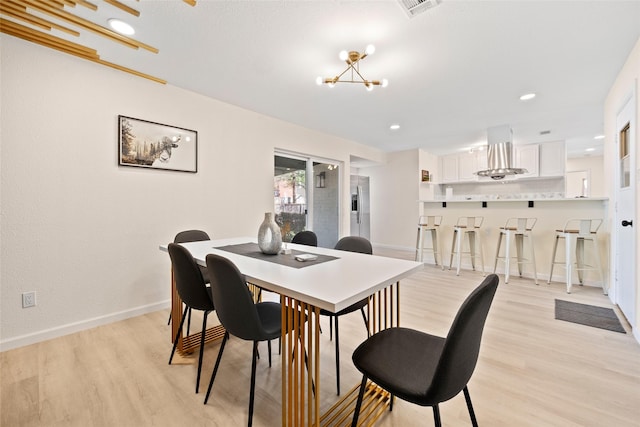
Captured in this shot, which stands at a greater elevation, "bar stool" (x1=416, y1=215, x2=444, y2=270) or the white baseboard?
"bar stool" (x1=416, y1=215, x2=444, y2=270)

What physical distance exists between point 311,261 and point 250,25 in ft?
6.00

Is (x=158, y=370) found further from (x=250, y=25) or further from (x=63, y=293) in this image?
(x=250, y=25)

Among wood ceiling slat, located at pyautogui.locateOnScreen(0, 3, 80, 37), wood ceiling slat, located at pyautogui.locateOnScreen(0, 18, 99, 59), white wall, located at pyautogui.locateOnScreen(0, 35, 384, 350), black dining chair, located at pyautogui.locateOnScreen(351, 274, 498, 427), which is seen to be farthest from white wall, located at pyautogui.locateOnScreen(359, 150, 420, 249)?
wood ceiling slat, located at pyautogui.locateOnScreen(0, 3, 80, 37)

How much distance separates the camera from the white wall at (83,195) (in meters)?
2.13

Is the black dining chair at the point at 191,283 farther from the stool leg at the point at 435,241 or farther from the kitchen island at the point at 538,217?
the kitchen island at the point at 538,217

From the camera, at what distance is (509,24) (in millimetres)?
2002

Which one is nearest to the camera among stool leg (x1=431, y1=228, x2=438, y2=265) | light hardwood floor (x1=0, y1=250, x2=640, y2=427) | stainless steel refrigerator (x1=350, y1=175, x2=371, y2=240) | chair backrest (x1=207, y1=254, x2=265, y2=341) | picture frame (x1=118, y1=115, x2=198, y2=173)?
chair backrest (x1=207, y1=254, x2=265, y2=341)

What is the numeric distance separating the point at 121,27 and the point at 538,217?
546 centimetres

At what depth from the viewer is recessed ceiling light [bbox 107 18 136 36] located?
1962 millimetres

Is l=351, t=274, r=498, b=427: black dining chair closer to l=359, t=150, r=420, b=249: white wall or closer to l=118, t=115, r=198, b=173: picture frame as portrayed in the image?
l=118, t=115, r=198, b=173: picture frame

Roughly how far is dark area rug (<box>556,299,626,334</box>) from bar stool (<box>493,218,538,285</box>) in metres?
0.84

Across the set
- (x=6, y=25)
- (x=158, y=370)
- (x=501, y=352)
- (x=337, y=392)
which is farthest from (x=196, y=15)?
(x=501, y=352)

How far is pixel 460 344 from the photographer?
869 mm

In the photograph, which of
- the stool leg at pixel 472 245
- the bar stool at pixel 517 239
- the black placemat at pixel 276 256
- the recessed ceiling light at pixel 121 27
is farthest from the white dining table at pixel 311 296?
the stool leg at pixel 472 245
